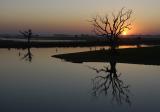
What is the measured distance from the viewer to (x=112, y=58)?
53.6 metres

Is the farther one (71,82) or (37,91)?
(71,82)

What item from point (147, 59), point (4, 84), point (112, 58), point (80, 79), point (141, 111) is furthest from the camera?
point (112, 58)

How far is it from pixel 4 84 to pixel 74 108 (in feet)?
38.2

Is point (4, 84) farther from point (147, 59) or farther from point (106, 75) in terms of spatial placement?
point (147, 59)

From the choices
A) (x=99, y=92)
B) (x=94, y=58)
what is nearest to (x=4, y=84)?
(x=99, y=92)

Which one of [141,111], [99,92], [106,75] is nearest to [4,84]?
[99,92]

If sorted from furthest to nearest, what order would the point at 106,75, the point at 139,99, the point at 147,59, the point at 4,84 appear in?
the point at 147,59 → the point at 106,75 → the point at 4,84 → the point at 139,99

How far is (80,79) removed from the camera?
31.7 m

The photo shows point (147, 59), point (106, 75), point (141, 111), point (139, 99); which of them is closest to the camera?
point (141, 111)

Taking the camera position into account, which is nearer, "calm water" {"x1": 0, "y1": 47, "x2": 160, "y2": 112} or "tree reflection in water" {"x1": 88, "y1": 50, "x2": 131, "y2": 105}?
"calm water" {"x1": 0, "y1": 47, "x2": 160, "y2": 112}

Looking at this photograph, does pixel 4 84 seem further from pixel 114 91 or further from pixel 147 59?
pixel 147 59

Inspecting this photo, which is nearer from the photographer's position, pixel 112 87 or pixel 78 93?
pixel 78 93

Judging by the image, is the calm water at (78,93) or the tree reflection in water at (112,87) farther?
the tree reflection in water at (112,87)

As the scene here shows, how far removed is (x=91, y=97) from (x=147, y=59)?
94.8 ft
